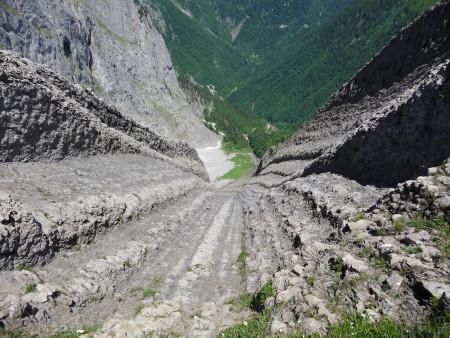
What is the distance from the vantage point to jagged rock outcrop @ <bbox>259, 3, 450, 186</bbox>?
10961mm

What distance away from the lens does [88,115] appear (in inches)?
690

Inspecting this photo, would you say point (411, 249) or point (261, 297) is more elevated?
point (411, 249)

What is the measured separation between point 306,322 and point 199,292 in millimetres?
4226

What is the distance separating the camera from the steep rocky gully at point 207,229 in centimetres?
668

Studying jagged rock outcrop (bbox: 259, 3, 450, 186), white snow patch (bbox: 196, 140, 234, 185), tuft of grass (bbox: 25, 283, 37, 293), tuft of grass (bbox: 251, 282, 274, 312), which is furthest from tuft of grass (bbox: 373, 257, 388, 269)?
white snow patch (bbox: 196, 140, 234, 185)

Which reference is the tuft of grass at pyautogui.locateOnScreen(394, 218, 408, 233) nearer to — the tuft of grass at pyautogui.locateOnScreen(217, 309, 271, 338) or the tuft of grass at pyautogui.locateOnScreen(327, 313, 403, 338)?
the tuft of grass at pyautogui.locateOnScreen(327, 313, 403, 338)

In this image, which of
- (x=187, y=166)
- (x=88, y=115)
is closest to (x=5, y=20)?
(x=187, y=166)

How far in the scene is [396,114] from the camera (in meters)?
12.9

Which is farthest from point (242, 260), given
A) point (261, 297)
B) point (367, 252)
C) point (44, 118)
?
point (44, 118)

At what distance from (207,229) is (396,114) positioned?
9.36 m

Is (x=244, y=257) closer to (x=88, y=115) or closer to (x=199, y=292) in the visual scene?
(x=199, y=292)

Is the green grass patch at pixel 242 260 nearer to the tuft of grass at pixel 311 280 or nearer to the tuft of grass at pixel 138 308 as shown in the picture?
the tuft of grass at pixel 138 308

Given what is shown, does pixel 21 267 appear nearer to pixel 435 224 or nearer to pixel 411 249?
pixel 411 249

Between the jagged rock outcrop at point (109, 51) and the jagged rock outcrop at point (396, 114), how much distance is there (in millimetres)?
24437
